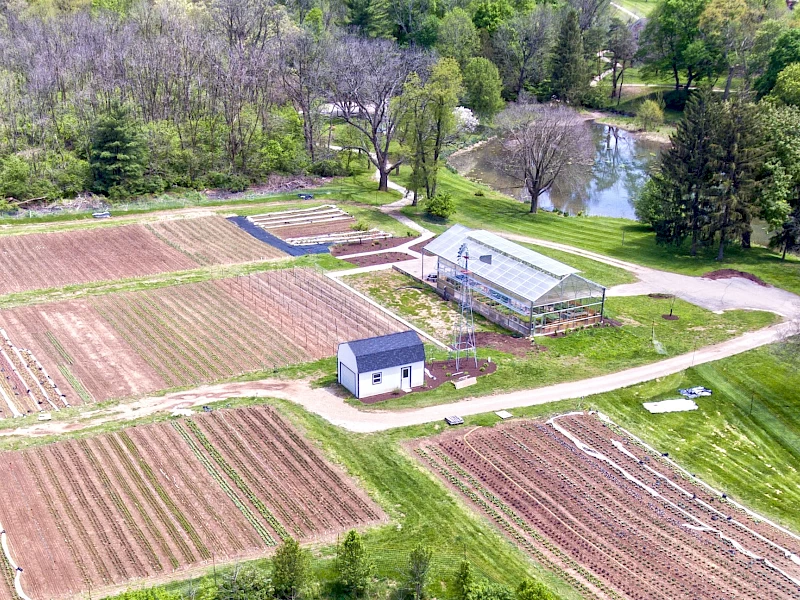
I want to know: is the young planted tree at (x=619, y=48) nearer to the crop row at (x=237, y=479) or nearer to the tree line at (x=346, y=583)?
the crop row at (x=237, y=479)

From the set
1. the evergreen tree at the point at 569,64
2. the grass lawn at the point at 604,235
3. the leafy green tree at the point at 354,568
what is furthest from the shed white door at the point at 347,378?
the evergreen tree at the point at 569,64

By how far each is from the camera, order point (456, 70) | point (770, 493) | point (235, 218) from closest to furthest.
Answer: point (770, 493), point (235, 218), point (456, 70)

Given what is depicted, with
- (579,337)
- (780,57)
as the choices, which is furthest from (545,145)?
(780,57)

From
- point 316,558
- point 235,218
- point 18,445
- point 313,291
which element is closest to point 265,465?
point 316,558

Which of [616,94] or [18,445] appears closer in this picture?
[18,445]

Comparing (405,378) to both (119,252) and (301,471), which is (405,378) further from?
(119,252)

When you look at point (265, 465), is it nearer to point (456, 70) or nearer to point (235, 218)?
point (235, 218)
